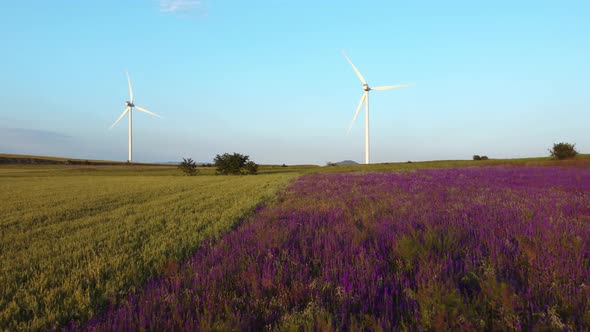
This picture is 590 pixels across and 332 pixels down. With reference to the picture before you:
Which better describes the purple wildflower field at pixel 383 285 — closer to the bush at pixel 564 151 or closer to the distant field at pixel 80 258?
the distant field at pixel 80 258

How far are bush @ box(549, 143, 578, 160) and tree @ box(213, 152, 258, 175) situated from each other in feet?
168

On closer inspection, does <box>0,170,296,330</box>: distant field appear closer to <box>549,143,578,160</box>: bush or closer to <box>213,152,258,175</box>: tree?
<box>213,152,258,175</box>: tree

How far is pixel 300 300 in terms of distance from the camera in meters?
3.05

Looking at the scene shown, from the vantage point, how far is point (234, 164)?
5559 cm

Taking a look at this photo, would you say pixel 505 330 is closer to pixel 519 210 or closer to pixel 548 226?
pixel 548 226

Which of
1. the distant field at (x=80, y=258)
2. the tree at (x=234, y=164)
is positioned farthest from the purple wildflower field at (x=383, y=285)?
the tree at (x=234, y=164)

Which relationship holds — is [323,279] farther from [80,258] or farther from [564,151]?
[564,151]

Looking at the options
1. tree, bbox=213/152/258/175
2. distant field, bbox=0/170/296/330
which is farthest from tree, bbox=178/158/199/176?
distant field, bbox=0/170/296/330

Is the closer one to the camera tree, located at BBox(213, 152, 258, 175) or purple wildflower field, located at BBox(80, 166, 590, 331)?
purple wildflower field, located at BBox(80, 166, 590, 331)

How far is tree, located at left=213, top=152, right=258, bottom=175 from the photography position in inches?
2194

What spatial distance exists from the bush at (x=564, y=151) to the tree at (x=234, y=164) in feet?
168

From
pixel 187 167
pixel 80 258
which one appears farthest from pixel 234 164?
pixel 80 258

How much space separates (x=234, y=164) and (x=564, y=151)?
5487 cm

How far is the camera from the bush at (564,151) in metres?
48.3
